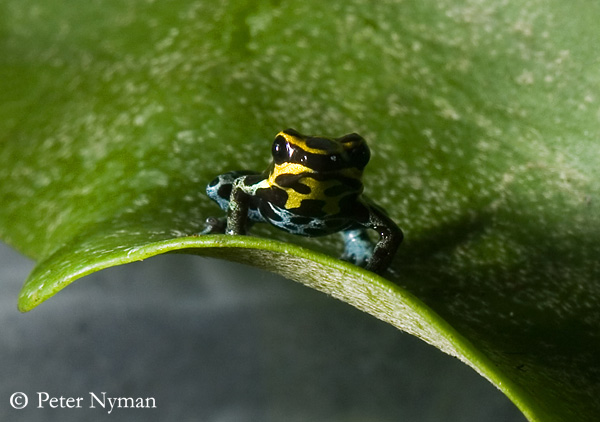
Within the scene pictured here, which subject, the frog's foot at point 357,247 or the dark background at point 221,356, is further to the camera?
the dark background at point 221,356

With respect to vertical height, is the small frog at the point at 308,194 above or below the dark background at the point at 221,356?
above

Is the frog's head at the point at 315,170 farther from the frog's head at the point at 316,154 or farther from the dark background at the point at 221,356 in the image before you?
the dark background at the point at 221,356

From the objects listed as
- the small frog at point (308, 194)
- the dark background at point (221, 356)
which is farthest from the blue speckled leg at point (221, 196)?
the dark background at point (221, 356)

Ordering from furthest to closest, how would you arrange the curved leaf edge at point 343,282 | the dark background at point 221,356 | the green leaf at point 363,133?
the dark background at point 221,356 < the green leaf at point 363,133 < the curved leaf edge at point 343,282

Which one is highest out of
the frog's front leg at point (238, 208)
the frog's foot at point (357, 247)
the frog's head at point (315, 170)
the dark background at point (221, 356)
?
the frog's head at point (315, 170)

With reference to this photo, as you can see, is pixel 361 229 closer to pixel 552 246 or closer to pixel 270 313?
pixel 552 246

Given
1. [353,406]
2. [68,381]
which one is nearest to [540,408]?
[353,406]

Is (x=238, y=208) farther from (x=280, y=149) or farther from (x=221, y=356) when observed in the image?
(x=221, y=356)
